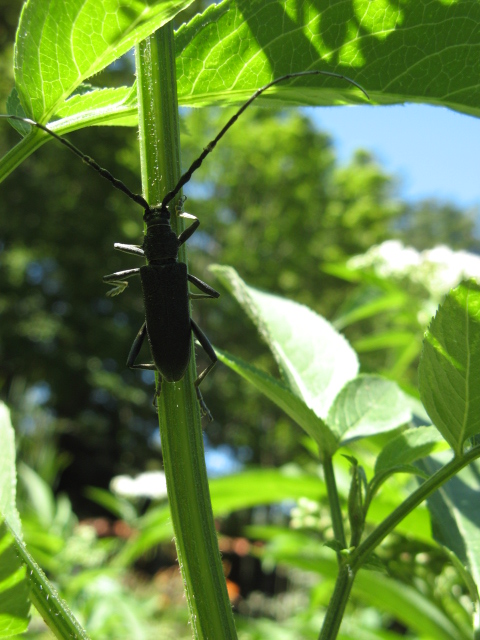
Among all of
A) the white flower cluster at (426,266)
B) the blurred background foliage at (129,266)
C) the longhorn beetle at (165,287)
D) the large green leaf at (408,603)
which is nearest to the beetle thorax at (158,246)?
the longhorn beetle at (165,287)

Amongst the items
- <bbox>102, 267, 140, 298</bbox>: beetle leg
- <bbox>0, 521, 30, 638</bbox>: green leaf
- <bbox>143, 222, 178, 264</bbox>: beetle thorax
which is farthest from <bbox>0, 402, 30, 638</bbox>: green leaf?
<bbox>102, 267, 140, 298</bbox>: beetle leg

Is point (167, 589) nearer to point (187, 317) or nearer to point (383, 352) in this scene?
point (187, 317)

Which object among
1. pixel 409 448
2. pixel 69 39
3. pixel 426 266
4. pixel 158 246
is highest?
pixel 426 266

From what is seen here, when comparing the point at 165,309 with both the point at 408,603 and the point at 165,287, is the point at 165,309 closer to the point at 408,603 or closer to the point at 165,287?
the point at 165,287

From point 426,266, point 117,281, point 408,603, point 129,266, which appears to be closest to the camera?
point 117,281

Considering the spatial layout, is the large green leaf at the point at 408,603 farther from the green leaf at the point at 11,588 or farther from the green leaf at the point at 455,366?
the green leaf at the point at 11,588

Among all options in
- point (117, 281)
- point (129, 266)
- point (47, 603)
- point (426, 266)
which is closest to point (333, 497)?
point (47, 603)

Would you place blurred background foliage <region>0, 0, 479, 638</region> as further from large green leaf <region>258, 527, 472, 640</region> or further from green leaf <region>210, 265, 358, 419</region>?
green leaf <region>210, 265, 358, 419</region>
